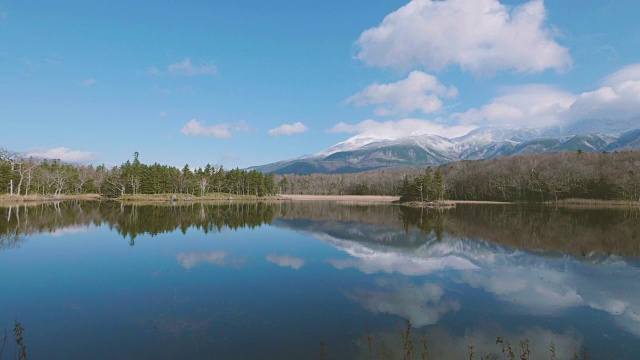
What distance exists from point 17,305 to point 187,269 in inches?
304

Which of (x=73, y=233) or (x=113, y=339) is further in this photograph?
(x=73, y=233)

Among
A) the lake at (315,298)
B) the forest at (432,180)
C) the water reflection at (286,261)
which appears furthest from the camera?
the forest at (432,180)

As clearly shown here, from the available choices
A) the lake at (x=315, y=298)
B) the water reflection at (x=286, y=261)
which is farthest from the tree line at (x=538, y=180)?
the water reflection at (x=286, y=261)

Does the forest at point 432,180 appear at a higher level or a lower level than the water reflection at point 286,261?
higher

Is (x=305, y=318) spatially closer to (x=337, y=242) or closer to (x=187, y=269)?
(x=187, y=269)

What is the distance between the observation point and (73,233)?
3322 cm

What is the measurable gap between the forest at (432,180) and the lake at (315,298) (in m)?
76.4

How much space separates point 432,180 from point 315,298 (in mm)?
90114

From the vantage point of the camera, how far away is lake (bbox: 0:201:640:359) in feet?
33.3

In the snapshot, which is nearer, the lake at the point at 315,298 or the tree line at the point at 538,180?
the lake at the point at 315,298

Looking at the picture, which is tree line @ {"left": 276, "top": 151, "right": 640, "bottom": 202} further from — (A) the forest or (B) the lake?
(B) the lake

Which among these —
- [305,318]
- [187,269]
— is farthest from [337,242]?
[305,318]

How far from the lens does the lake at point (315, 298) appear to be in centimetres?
1014

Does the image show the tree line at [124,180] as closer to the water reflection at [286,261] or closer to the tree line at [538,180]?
the tree line at [538,180]
